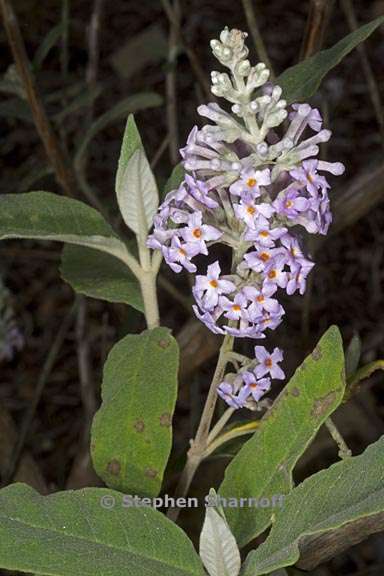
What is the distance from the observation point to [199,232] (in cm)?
117

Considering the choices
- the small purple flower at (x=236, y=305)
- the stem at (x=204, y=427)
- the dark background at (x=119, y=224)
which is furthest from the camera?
the dark background at (x=119, y=224)

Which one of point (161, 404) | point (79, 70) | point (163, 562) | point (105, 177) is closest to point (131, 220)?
point (161, 404)

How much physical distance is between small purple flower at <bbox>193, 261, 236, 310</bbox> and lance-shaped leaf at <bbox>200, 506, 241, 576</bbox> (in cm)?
24

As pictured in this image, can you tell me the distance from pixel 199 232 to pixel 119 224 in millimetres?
1448

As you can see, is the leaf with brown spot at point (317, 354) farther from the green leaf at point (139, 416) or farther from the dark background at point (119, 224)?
the dark background at point (119, 224)

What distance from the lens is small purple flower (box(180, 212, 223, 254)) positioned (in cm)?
117

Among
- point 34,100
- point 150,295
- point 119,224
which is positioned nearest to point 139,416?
point 150,295

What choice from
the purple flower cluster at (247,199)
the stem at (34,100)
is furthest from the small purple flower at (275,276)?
the stem at (34,100)

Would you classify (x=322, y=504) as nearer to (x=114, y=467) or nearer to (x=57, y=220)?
(x=114, y=467)

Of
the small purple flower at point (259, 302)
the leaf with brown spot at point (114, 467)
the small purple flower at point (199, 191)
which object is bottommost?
the leaf with brown spot at point (114, 467)

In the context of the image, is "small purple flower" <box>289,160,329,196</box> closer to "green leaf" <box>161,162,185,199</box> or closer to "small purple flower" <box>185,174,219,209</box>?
"small purple flower" <box>185,174,219,209</box>

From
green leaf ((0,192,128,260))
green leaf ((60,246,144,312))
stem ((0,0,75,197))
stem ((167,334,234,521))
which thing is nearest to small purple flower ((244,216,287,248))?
stem ((167,334,234,521))

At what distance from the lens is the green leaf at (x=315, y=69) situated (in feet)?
4.38

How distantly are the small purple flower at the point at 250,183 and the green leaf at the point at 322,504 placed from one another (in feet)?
1.05
